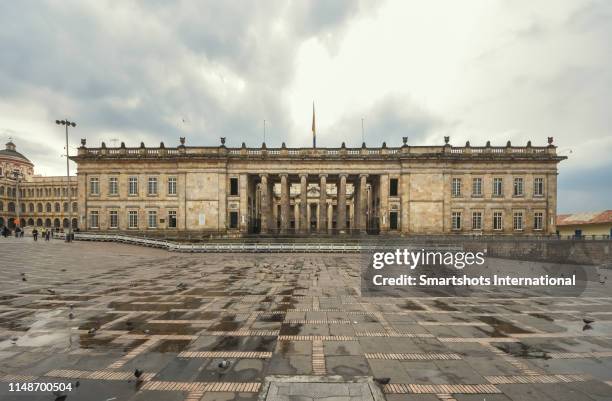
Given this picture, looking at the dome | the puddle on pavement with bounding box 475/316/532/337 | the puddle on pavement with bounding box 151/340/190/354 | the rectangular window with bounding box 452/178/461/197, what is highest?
the dome

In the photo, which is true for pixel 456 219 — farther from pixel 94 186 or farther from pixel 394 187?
pixel 94 186

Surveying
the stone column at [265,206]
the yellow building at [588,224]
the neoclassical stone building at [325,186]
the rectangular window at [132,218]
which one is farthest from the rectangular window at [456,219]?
the rectangular window at [132,218]

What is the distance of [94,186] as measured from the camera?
44625mm

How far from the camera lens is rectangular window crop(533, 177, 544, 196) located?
139 feet

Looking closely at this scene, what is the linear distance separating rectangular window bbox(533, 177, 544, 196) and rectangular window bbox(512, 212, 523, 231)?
3602mm

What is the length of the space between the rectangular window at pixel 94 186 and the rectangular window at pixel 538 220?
62.9m

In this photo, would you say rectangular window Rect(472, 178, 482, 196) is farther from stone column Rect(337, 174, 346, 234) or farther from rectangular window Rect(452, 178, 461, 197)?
stone column Rect(337, 174, 346, 234)

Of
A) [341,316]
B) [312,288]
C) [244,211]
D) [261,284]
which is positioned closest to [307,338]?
[341,316]

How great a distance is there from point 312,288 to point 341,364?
7.53 m

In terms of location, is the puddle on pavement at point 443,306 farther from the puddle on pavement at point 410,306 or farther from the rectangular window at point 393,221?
the rectangular window at point 393,221

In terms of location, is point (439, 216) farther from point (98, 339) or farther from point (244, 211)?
point (98, 339)

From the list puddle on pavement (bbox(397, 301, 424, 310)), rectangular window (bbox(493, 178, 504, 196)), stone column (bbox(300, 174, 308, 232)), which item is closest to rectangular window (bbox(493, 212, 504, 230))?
rectangular window (bbox(493, 178, 504, 196))

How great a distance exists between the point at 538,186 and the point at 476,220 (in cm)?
979

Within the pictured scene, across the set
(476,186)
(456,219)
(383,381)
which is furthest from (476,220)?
(383,381)
